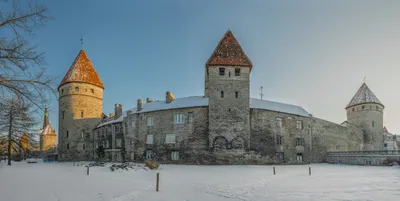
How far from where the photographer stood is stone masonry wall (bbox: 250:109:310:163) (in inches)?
1259

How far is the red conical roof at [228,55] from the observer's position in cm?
3241

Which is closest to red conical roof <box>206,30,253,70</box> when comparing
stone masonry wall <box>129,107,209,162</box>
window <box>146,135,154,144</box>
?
stone masonry wall <box>129,107,209,162</box>

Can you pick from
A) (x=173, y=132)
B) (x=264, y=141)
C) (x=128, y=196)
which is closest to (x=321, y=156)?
(x=264, y=141)

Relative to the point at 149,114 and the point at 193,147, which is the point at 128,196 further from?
the point at 149,114

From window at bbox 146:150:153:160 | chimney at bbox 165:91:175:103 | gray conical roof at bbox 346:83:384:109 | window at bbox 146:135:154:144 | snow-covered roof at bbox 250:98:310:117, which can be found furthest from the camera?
gray conical roof at bbox 346:83:384:109

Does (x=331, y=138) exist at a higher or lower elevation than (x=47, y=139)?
higher

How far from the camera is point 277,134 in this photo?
33.5 m

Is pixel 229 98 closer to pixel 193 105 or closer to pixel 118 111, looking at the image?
pixel 193 105

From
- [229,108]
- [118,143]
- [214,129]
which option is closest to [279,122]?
[229,108]

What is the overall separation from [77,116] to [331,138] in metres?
36.9

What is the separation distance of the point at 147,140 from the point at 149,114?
313 centimetres

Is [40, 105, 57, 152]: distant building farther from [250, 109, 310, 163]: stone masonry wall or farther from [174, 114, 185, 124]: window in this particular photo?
[250, 109, 310, 163]: stone masonry wall

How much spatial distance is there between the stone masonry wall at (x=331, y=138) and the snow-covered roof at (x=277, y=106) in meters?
2.61

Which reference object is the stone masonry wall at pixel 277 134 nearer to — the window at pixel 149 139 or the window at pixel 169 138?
the window at pixel 169 138
